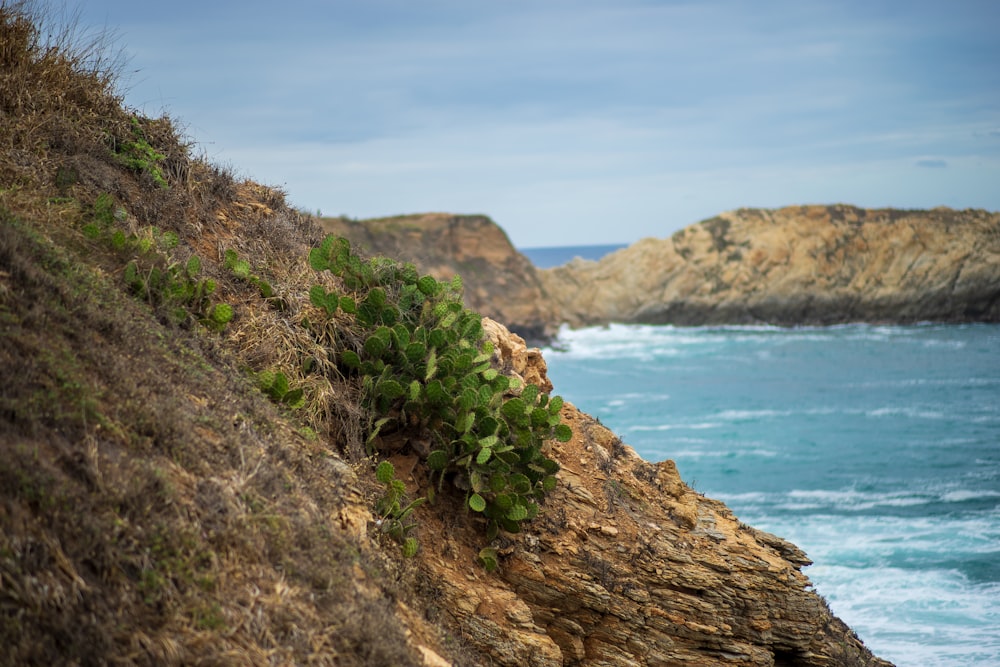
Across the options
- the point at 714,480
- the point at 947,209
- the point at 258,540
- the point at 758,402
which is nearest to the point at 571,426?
the point at 258,540

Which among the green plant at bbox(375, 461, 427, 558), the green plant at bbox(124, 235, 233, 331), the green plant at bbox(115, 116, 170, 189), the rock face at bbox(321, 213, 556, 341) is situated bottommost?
the green plant at bbox(375, 461, 427, 558)

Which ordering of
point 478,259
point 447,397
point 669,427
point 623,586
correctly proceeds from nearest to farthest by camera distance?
1. point 447,397
2. point 623,586
3. point 669,427
4. point 478,259

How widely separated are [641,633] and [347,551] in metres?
2.99

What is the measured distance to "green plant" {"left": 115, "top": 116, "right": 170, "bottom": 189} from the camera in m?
7.33

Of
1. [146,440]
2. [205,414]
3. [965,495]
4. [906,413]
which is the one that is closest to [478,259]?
[906,413]

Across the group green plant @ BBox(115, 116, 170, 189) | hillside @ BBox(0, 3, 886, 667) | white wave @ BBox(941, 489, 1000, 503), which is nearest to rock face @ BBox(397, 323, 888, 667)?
hillside @ BBox(0, 3, 886, 667)

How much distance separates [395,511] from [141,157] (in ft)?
12.9

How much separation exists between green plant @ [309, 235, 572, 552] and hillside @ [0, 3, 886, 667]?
24mm

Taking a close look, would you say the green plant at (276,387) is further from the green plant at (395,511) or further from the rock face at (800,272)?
the rock face at (800,272)

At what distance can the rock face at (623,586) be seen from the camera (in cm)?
636

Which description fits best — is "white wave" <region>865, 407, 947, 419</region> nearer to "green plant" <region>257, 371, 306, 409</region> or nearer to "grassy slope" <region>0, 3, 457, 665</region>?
"grassy slope" <region>0, 3, 457, 665</region>

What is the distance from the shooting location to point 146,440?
4.51m

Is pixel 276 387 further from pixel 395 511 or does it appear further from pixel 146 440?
pixel 146 440

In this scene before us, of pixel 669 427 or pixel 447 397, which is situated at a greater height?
pixel 669 427
